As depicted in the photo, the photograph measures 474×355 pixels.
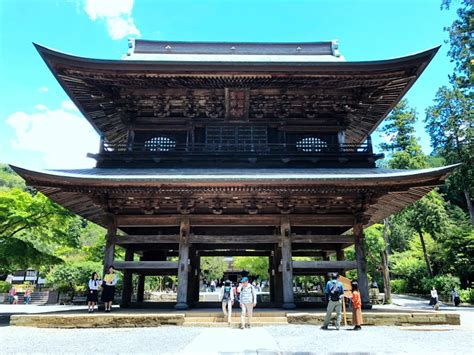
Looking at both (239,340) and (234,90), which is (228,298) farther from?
(234,90)

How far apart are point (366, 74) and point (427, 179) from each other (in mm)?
4089

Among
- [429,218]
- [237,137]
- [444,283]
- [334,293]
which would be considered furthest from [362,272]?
[429,218]

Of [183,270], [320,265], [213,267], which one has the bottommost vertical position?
[183,270]

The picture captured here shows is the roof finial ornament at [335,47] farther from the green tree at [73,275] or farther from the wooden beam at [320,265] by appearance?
the green tree at [73,275]

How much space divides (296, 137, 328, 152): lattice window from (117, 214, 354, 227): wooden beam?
2674 millimetres

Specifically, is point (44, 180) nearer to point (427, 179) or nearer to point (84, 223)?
point (427, 179)

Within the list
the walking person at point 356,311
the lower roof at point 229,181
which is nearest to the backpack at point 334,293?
the walking person at point 356,311

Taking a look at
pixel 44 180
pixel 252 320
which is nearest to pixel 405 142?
pixel 252 320

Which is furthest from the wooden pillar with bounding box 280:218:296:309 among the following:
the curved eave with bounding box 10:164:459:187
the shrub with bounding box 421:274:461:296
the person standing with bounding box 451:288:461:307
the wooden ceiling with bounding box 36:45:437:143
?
the shrub with bounding box 421:274:461:296

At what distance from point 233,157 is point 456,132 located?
1352 inches

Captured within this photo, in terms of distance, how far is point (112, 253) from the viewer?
476 inches

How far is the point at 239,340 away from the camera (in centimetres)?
739

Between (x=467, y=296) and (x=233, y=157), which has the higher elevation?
(x=233, y=157)

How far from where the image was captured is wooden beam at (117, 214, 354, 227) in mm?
12508
